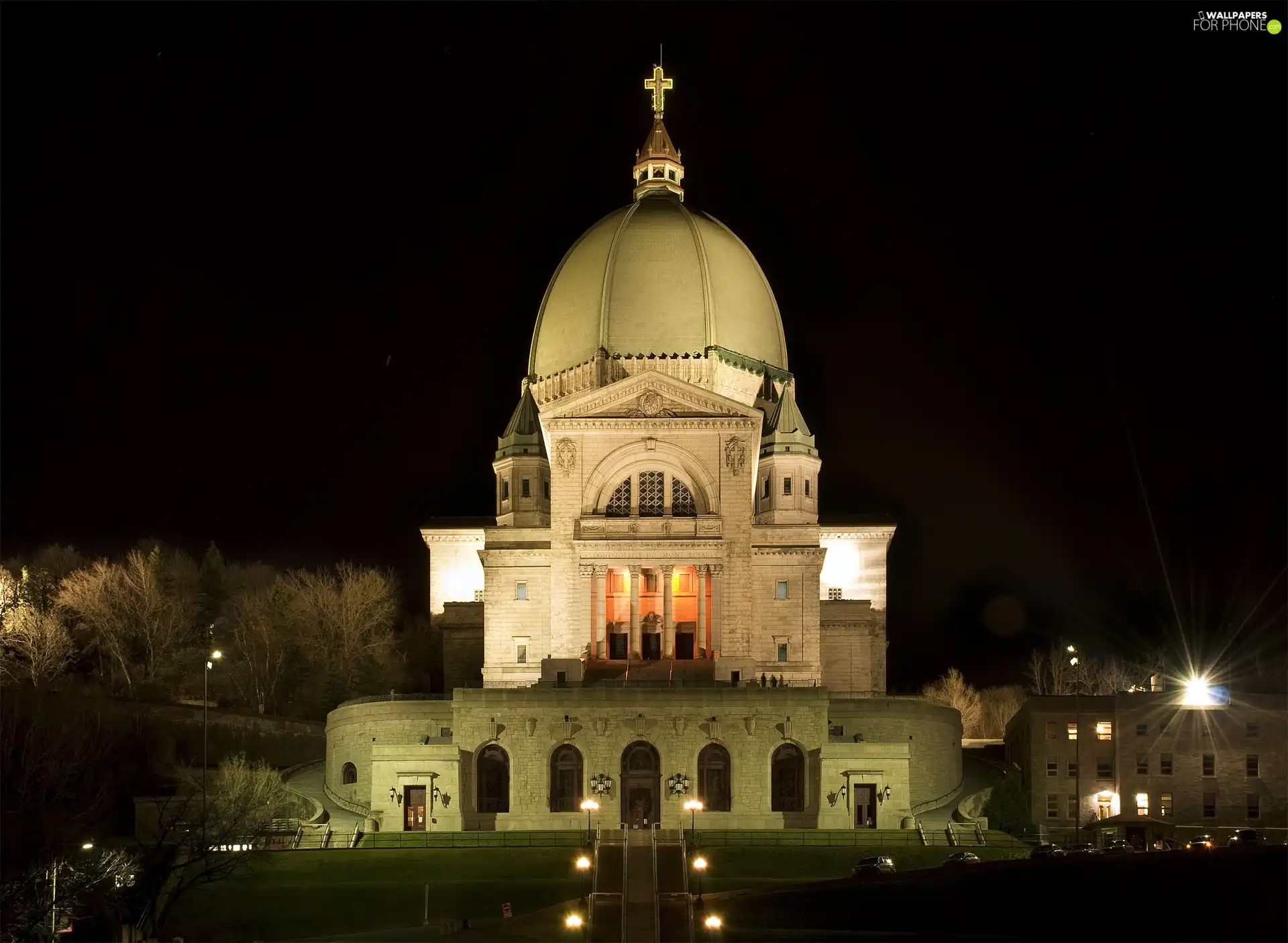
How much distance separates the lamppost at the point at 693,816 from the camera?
97750 mm

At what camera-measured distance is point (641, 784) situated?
104750 millimetres

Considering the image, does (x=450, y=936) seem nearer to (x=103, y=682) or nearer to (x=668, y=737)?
(x=668, y=737)

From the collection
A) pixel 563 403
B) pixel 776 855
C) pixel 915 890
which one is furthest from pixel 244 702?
pixel 915 890

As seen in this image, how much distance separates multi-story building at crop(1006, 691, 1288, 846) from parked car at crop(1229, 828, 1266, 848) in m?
5.11

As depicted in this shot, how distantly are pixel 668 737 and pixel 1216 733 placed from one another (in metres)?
24.3

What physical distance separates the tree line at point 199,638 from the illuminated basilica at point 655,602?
660 centimetres

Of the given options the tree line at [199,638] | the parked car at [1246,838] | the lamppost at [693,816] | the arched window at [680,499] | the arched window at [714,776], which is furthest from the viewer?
the tree line at [199,638]

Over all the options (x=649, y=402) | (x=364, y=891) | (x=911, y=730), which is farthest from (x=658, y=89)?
(x=364, y=891)

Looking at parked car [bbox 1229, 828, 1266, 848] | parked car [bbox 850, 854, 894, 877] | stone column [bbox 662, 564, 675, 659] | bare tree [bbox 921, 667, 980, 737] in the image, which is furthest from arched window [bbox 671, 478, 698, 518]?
bare tree [bbox 921, 667, 980, 737]

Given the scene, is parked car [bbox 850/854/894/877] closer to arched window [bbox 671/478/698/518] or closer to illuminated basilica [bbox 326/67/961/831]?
illuminated basilica [bbox 326/67/961/831]

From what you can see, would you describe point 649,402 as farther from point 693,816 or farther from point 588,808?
point 693,816

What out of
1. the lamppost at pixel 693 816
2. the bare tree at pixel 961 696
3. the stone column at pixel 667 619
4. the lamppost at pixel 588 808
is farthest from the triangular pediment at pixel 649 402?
the bare tree at pixel 961 696

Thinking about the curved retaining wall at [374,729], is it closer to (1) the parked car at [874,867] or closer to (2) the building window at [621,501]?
(2) the building window at [621,501]

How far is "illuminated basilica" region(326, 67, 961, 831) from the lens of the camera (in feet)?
343
